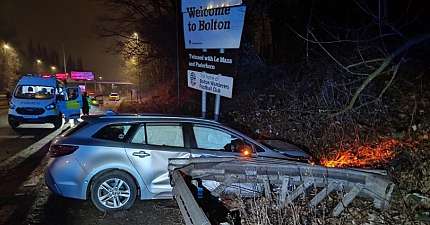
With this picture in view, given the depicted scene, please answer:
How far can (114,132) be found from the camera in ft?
21.4

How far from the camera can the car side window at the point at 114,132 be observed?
254 inches

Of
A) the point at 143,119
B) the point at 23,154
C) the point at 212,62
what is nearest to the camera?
the point at 143,119

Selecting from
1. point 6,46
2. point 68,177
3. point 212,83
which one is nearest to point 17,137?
point 212,83

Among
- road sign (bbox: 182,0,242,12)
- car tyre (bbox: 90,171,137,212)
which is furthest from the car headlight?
car tyre (bbox: 90,171,137,212)

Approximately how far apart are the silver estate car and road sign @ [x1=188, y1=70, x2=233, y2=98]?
301cm

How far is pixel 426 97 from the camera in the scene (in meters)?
11.4

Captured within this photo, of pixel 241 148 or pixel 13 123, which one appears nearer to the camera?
pixel 241 148

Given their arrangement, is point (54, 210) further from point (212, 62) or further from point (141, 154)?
point (212, 62)

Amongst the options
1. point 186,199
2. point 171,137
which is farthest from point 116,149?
point 186,199

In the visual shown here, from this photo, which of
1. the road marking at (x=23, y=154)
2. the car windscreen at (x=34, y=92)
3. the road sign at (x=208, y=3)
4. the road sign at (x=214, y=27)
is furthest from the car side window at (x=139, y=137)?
the car windscreen at (x=34, y=92)

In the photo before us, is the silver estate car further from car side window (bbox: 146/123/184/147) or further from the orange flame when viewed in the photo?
the orange flame

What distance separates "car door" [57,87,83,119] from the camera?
20281mm

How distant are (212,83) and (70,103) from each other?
13.8 m

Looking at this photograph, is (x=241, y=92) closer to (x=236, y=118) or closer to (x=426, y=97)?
(x=236, y=118)
